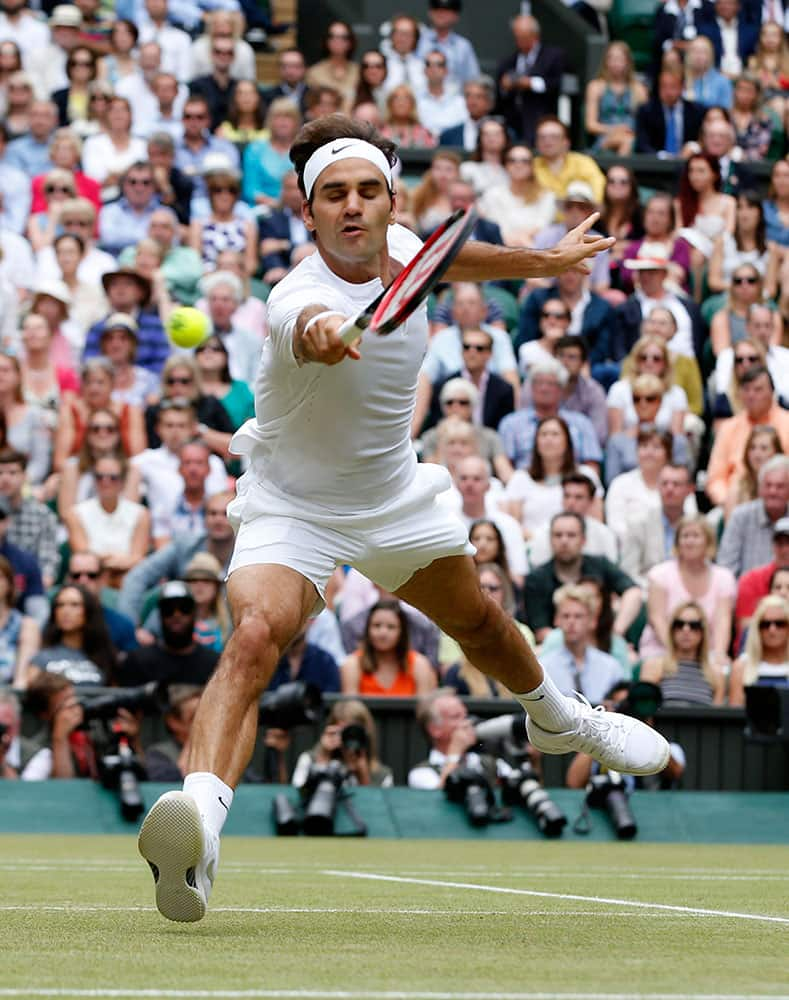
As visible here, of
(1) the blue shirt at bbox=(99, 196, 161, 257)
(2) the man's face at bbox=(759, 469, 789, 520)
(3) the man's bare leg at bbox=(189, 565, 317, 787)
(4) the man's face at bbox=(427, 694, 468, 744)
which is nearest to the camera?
(3) the man's bare leg at bbox=(189, 565, 317, 787)

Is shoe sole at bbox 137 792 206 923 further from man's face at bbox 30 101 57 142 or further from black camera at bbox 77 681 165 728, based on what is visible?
man's face at bbox 30 101 57 142

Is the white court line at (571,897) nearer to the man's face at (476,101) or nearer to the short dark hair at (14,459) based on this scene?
the short dark hair at (14,459)

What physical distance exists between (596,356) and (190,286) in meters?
3.33

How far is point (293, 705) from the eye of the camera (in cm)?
1147

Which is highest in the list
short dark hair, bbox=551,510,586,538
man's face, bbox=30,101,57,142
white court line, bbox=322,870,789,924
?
man's face, bbox=30,101,57,142

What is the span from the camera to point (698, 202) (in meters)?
18.9

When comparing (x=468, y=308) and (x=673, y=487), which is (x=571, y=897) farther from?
(x=468, y=308)

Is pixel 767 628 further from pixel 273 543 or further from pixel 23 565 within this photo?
pixel 273 543

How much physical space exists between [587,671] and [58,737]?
10.8 ft

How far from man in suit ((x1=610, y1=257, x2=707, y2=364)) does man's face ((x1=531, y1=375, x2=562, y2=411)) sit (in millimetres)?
1540

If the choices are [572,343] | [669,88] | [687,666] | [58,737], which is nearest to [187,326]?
[572,343]

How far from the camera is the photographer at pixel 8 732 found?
12492 millimetres

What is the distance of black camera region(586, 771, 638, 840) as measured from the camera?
12422 mm

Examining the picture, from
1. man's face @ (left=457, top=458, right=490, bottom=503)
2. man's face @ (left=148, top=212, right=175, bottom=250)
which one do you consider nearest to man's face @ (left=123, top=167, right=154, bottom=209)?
man's face @ (left=148, top=212, right=175, bottom=250)
